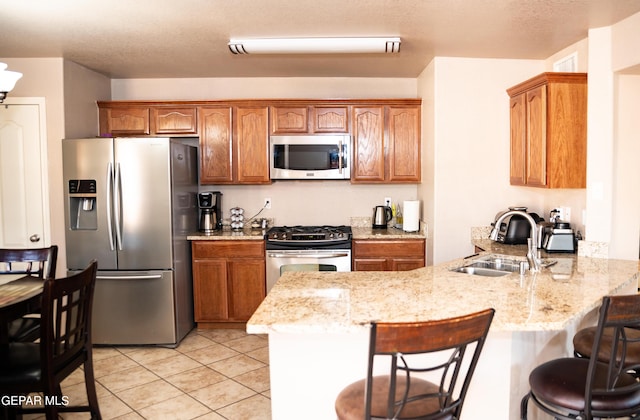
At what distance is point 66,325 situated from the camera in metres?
A: 2.25

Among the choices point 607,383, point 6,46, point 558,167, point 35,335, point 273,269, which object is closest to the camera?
point 607,383

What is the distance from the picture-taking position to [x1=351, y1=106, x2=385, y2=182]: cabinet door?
4605mm

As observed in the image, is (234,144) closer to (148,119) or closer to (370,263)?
(148,119)

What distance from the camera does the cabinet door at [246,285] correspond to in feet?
14.4

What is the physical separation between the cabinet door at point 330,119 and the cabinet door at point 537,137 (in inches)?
66.3

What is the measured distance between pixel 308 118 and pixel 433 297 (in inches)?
112

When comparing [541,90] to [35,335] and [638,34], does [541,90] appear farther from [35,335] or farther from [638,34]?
[35,335]

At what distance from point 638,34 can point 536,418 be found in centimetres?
233

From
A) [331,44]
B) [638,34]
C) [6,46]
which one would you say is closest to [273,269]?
[331,44]

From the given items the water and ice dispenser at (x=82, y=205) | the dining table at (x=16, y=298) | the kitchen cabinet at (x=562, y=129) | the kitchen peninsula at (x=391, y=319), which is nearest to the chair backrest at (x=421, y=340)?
the kitchen peninsula at (x=391, y=319)

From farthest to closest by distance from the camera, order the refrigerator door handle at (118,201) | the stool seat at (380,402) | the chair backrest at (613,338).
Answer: the refrigerator door handle at (118,201) → the chair backrest at (613,338) → the stool seat at (380,402)

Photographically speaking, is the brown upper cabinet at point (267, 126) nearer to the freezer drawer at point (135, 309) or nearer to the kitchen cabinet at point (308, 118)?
the kitchen cabinet at point (308, 118)

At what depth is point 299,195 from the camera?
16.3 feet

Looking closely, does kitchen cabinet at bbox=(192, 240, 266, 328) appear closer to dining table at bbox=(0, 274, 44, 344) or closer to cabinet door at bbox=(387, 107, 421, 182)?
cabinet door at bbox=(387, 107, 421, 182)
